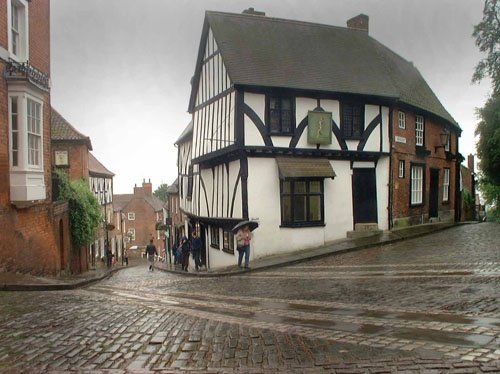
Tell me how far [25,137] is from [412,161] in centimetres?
1699

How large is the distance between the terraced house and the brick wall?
9 cm

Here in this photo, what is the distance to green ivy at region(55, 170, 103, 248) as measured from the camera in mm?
21625

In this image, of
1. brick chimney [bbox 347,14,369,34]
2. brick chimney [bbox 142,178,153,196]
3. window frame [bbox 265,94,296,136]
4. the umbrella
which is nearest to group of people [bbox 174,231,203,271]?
the umbrella

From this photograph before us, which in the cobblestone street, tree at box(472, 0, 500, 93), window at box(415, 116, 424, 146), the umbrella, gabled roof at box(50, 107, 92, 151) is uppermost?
tree at box(472, 0, 500, 93)

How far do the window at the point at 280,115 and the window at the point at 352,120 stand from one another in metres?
2.43

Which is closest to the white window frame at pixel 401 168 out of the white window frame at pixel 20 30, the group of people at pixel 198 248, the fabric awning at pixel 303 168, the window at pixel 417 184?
the window at pixel 417 184

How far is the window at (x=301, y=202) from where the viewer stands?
62.7 ft

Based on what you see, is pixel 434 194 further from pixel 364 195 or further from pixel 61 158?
pixel 61 158

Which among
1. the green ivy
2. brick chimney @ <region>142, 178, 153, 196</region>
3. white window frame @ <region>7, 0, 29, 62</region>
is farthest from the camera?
brick chimney @ <region>142, 178, 153, 196</region>

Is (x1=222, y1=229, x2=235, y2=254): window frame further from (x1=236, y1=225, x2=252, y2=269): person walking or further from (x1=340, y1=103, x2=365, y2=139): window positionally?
(x1=340, y1=103, x2=365, y2=139): window

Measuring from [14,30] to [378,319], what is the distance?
11.9m

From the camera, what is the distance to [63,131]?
33781 millimetres

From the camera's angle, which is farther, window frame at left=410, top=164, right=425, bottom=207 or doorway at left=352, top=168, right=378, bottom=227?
window frame at left=410, top=164, right=425, bottom=207

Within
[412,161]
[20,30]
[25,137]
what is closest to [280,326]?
[25,137]
